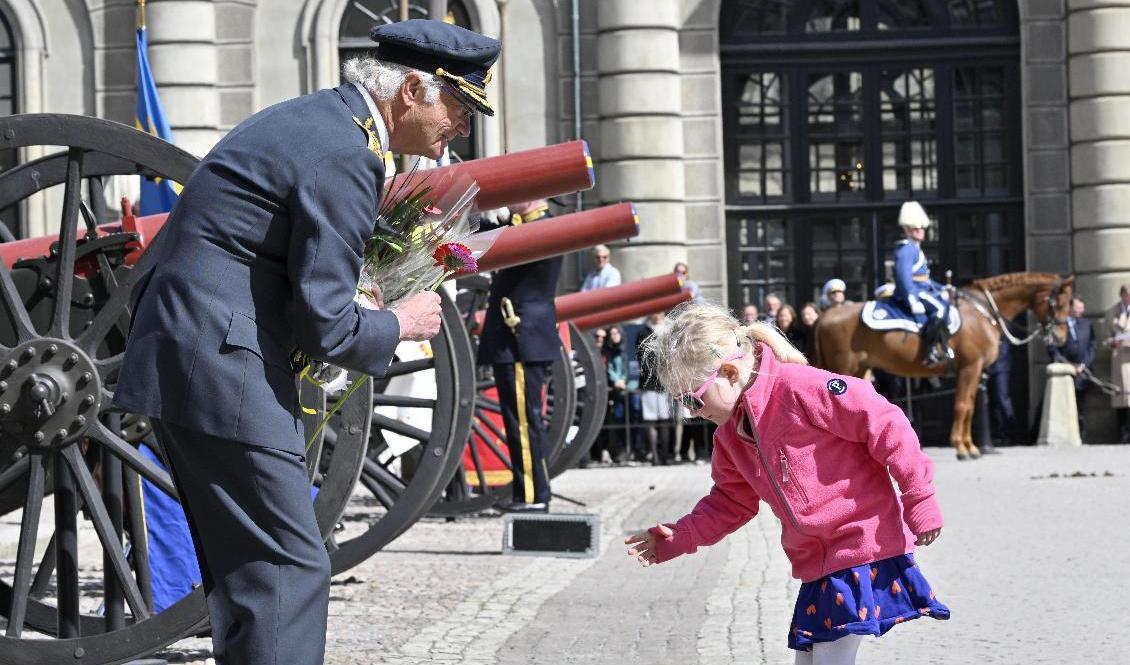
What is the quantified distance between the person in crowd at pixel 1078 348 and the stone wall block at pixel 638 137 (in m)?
4.26

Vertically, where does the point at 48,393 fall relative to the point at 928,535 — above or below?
above

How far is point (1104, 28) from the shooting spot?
21.8 m

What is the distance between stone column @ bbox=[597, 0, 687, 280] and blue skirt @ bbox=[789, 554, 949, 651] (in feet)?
54.4

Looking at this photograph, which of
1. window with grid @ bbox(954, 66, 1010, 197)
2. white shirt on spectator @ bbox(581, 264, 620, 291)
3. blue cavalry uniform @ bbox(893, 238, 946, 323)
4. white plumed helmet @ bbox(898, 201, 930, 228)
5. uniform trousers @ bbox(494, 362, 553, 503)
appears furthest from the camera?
window with grid @ bbox(954, 66, 1010, 197)

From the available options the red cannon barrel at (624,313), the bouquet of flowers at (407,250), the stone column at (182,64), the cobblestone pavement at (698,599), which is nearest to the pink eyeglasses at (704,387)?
the bouquet of flowers at (407,250)

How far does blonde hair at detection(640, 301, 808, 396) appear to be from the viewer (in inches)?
191

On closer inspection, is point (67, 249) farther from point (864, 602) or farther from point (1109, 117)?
point (1109, 117)

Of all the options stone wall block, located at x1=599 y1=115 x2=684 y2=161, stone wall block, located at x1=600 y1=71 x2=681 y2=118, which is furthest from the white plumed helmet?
stone wall block, located at x1=600 y1=71 x2=681 y2=118

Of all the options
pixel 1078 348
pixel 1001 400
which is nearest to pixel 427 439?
pixel 1078 348

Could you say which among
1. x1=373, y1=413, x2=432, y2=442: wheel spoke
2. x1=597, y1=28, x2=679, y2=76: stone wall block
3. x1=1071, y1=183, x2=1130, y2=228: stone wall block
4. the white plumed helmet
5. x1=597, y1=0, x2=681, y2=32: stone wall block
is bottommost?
x1=373, y1=413, x2=432, y2=442: wheel spoke

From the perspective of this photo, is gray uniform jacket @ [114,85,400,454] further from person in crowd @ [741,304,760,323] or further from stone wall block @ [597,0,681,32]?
stone wall block @ [597,0,681,32]

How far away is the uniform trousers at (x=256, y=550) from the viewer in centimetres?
404

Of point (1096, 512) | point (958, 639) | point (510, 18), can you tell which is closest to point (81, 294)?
point (958, 639)

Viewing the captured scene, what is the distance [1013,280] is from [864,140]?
123 inches
